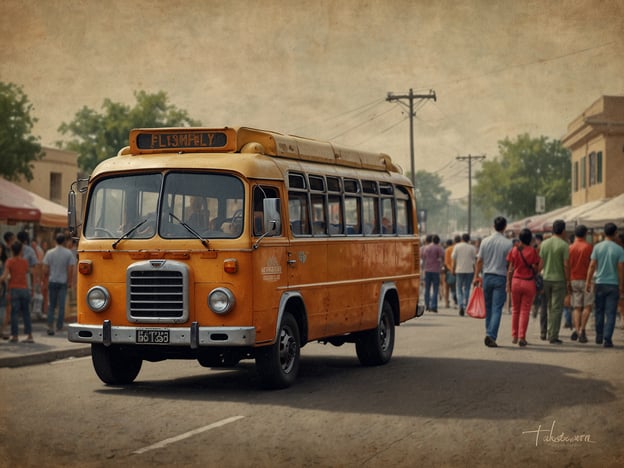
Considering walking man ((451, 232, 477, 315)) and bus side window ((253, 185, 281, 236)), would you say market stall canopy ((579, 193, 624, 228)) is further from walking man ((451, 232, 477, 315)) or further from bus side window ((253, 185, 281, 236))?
bus side window ((253, 185, 281, 236))

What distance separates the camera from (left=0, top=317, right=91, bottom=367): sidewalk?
15.9 m

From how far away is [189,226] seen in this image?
11.9m

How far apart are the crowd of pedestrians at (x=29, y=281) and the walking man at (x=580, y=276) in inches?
341

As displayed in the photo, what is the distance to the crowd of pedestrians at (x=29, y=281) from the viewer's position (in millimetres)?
18250

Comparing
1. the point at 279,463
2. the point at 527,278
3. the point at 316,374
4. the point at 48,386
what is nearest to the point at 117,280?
the point at 48,386

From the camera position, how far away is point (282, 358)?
12500mm

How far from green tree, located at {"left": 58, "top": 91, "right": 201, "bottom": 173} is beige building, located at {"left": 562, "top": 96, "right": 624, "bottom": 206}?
37.8 metres

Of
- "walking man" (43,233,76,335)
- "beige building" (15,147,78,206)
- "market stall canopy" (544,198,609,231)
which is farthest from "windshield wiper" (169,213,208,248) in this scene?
"beige building" (15,147,78,206)

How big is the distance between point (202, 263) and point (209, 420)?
2.12m

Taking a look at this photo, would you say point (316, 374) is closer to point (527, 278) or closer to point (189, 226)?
point (189, 226)

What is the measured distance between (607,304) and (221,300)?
350 inches

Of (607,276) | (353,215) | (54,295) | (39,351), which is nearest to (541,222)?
(607,276)

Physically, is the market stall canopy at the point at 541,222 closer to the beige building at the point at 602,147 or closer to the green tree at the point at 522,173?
the beige building at the point at 602,147

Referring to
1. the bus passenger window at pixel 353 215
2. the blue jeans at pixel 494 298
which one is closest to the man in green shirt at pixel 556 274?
the blue jeans at pixel 494 298
